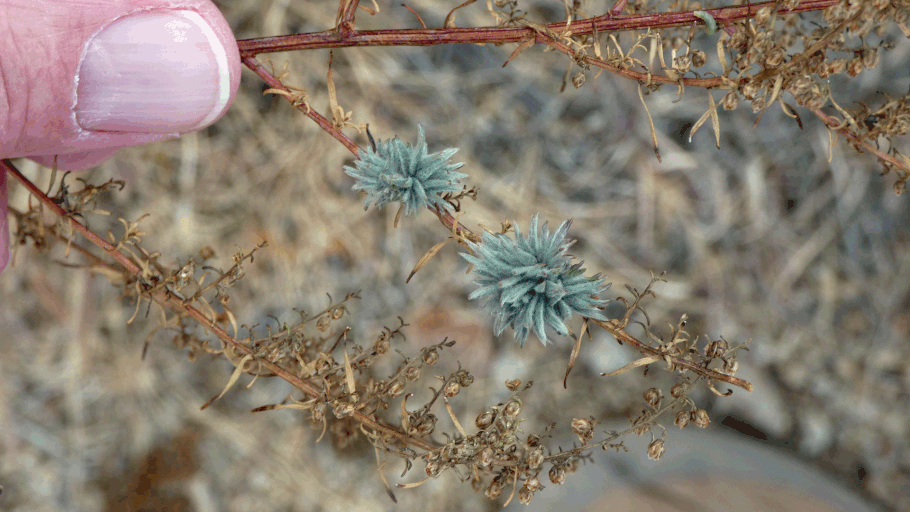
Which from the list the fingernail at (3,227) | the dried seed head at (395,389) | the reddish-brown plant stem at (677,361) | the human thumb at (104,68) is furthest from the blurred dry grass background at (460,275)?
the reddish-brown plant stem at (677,361)

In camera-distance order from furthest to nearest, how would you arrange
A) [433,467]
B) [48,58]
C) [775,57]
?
1. [48,58]
2. [433,467]
3. [775,57]

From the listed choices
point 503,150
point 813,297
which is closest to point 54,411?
point 503,150

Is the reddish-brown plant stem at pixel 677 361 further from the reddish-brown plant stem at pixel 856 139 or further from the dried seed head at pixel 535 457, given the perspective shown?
the reddish-brown plant stem at pixel 856 139

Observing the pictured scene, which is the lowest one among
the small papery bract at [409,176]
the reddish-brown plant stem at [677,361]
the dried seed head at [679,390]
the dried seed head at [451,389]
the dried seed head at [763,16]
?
the dried seed head at [451,389]

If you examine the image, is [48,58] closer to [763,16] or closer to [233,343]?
[233,343]

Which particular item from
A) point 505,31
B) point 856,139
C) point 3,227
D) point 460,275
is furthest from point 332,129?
point 460,275

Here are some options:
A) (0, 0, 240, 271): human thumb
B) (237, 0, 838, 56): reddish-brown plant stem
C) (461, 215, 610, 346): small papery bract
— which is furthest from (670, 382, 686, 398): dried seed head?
(0, 0, 240, 271): human thumb
